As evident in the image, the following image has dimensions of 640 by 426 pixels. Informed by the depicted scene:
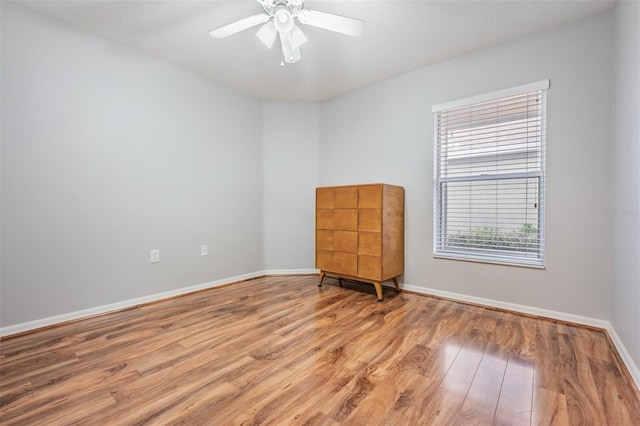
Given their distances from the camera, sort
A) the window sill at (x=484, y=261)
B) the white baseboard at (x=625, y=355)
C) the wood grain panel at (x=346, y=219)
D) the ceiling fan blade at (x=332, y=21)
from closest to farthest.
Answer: the white baseboard at (x=625, y=355) < the ceiling fan blade at (x=332, y=21) < the window sill at (x=484, y=261) < the wood grain panel at (x=346, y=219)

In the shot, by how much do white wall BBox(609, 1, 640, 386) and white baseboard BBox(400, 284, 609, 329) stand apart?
0.16 m

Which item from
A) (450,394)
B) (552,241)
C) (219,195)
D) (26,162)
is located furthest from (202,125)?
(552,241)

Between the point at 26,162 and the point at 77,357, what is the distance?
1409mm

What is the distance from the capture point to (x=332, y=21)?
5.90 feet

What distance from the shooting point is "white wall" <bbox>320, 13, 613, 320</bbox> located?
2.05m

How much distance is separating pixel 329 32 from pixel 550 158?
201cm

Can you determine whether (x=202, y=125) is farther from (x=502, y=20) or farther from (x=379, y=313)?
(x=502, y=20)

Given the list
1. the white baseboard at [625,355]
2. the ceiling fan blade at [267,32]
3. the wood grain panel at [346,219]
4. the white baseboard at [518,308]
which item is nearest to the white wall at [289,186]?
the wood grain panel at [346,219]

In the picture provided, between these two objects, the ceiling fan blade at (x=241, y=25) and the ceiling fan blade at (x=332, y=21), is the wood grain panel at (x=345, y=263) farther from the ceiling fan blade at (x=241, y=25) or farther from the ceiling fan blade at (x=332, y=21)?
the ceiling fan blade at (x=241, y=25)

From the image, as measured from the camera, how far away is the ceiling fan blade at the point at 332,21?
175cm

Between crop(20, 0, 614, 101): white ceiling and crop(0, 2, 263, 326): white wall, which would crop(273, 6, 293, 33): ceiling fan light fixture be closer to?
crop(20, 0, 614, 101): white ceiling

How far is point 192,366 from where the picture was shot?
5.17 ft

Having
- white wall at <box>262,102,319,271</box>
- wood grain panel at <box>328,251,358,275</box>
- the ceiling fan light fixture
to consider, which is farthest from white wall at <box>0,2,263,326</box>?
the ceiling fan light fixture

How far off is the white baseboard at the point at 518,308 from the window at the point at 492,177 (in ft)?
1.17
